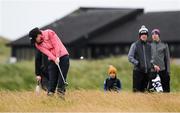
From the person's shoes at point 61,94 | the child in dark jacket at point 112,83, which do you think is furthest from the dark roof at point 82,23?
the person's shoes at point 61,94

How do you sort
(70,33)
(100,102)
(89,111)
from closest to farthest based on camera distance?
(89,111) < (100,102) < (70,33)

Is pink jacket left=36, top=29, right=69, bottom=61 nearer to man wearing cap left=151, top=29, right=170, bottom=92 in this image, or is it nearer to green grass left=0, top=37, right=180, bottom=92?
man wearing cap left=151, top=29, right=170, bottom=92

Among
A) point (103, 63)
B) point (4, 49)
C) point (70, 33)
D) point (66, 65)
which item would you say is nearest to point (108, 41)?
point (70, 33)

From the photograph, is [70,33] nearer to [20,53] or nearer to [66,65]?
[20,53]

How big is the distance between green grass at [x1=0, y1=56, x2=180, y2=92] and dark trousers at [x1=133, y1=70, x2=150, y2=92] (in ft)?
48.1

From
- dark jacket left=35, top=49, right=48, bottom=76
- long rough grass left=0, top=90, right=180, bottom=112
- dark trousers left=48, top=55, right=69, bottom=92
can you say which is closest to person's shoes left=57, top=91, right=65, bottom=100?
long rough grass left=0, top=90, right=180, bottom=112

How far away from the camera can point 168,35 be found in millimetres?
51469

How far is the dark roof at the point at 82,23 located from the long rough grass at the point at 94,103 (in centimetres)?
3848

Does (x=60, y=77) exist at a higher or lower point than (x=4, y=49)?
higher

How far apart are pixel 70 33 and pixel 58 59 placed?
4085cm

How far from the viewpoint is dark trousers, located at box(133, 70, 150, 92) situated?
16.1 m

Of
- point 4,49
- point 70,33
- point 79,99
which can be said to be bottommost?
point 4,49

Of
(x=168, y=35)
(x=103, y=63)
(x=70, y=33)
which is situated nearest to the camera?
(x=103, y=63)

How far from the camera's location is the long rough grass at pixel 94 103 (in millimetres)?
12633
